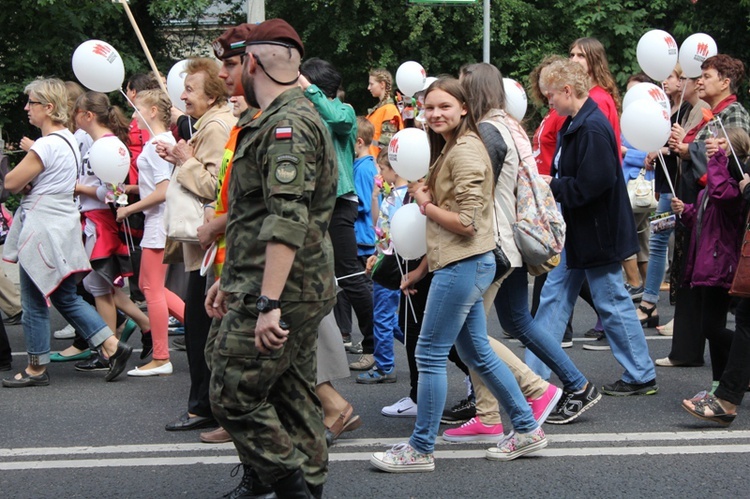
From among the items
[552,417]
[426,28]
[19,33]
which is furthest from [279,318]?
[426,28]

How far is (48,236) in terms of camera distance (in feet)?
21.6

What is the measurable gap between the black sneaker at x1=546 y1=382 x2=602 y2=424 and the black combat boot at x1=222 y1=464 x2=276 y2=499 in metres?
1.89

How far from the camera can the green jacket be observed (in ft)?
17.7

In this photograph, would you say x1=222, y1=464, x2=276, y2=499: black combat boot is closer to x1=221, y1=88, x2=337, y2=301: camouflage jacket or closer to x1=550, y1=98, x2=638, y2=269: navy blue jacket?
x1=221, y1=88, x2=337, y2=301: camouflage jacket

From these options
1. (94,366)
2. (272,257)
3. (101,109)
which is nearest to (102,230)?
(101,109)

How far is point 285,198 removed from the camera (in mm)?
3496

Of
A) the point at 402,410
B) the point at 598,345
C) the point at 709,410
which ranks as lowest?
the point at 598,345

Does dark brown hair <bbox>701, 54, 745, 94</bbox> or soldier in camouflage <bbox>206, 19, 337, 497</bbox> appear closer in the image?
soldier in camouflage <bbox>206, 19, 337, 497</bbox>

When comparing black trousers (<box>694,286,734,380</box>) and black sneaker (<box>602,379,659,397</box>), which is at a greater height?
black trousers (<box>694,286,734,380</box>)

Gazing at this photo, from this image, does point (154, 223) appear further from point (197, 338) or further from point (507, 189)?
point (507, 189)

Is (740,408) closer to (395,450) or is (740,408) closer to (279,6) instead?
(395,450)

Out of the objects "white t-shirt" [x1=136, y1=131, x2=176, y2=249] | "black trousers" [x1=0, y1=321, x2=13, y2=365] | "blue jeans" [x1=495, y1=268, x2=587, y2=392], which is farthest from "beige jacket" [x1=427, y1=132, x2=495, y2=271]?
"black trousers" [x1=0, y1=321, x2=13, y2=365]

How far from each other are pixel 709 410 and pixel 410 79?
19.3 feet

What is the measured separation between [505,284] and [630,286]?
167 inches
